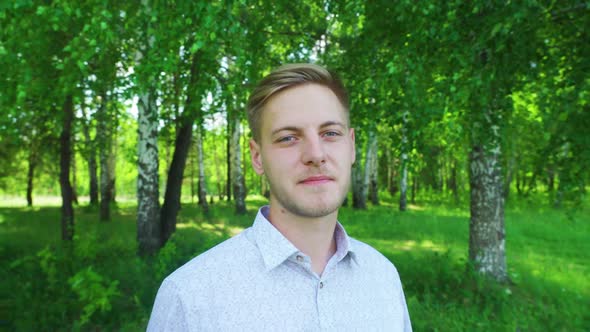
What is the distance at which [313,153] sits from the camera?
62.9 inches

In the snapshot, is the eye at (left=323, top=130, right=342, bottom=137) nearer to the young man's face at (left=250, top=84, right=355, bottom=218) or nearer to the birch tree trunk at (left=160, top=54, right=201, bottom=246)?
the young man's face at (left=250, top=84, right=355, bottom=218)

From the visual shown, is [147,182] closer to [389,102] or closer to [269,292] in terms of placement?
[389,102]

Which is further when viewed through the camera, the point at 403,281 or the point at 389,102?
the point at 403,281

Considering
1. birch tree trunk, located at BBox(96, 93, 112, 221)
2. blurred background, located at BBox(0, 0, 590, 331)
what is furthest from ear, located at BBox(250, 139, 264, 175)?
birch tree trunk, located at BBox(96, 93, 112, 221)

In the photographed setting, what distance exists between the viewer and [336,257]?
1.72 m

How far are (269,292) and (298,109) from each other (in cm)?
72

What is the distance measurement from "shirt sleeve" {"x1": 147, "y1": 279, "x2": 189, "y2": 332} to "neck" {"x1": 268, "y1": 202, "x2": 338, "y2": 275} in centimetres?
47

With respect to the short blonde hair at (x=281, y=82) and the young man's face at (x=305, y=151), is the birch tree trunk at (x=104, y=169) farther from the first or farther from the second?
the young man's face at (x=305, y=151)

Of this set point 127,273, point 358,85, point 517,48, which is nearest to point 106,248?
point 127,273

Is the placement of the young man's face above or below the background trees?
below

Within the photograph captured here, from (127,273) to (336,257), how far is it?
615 cm

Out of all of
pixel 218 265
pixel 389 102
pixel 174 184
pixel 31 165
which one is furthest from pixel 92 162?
pixel 218 265

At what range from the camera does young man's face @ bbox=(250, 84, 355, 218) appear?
1605 millimetres

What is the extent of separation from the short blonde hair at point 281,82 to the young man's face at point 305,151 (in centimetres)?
2
